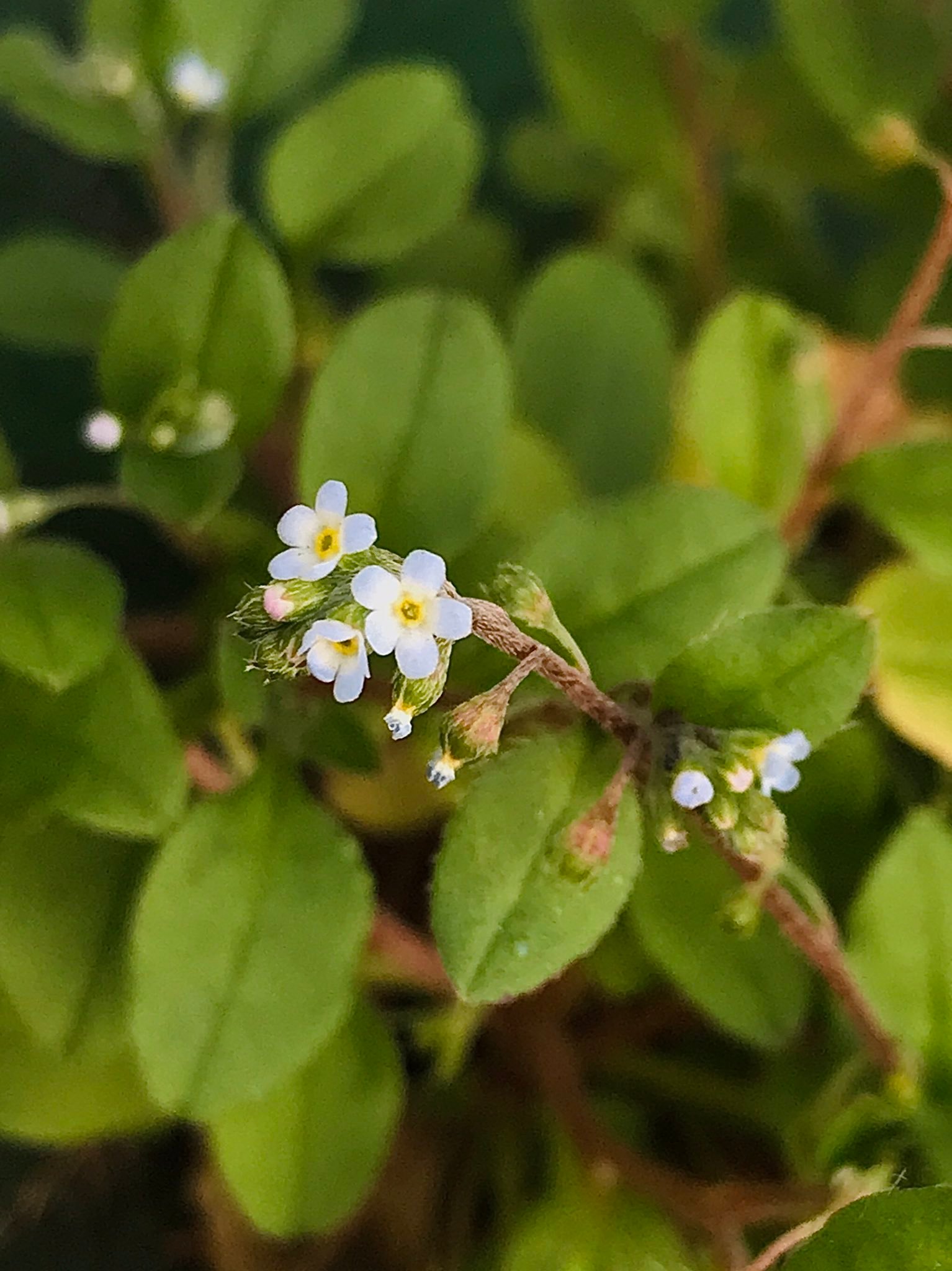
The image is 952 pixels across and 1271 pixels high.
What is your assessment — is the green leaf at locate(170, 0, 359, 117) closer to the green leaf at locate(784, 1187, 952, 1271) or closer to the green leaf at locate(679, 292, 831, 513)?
the green leaf at locate(679, 292, 831, 513)

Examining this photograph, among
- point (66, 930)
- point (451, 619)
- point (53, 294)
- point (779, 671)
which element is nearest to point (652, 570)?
point (779, 671)

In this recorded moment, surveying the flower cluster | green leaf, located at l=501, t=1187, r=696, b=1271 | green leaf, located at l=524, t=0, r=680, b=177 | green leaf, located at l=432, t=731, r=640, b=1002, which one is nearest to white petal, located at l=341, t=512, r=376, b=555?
the flower cluster

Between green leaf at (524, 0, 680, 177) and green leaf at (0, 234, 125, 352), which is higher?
green leaf at (0, 234, 125, 352)

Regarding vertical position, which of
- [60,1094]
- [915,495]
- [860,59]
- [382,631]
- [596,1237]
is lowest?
[596,1237]

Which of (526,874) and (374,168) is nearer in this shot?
(526,874)

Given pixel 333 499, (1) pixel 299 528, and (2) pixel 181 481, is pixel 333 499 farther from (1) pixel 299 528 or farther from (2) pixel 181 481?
(2) pixel 181 481

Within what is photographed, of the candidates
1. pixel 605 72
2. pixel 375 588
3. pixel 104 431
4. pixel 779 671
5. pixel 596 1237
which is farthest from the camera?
pixel 605 72

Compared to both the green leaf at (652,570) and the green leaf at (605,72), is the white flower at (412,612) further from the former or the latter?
the green leaf at (605,72)
